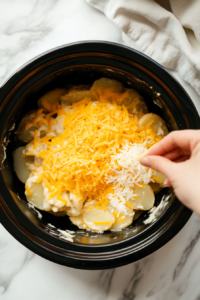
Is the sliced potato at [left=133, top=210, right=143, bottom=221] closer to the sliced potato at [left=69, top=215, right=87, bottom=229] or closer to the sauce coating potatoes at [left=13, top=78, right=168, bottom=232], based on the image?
the sauce coating potatoes at [left=13, top=78, right=168, bottom=232]

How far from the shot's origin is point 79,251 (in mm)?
1138

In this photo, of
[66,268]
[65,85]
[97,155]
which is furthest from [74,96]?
[66,268]

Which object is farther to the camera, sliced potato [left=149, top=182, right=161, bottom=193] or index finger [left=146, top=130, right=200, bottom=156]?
sliced potato [left=149, top=182, right=161, bottom=193]

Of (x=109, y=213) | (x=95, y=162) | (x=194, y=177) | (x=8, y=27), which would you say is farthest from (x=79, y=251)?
(x=8, y=27)

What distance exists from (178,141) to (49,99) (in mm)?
702

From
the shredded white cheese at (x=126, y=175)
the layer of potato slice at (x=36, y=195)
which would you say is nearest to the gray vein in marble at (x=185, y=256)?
the shredded white cheese at (x=126, y=175)

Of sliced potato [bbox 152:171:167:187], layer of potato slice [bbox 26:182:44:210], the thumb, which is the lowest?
layer of potato slice [bbox 26:182:44:210]

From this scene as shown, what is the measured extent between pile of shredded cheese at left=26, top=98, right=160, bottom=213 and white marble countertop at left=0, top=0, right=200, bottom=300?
1.33ft

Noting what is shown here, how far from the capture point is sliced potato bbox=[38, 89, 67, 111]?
1.33m

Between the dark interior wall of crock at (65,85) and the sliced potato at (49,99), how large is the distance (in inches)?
1.1

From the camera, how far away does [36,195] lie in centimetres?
127

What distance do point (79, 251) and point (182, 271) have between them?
2.14 ft

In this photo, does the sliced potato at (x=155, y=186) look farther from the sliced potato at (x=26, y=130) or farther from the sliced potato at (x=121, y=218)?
the sliced potato at (x=26, y=130)

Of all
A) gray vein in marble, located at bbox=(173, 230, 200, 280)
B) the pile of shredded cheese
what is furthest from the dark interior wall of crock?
gray vein in marble, located at bbox=(173, 230, 200, 280)
